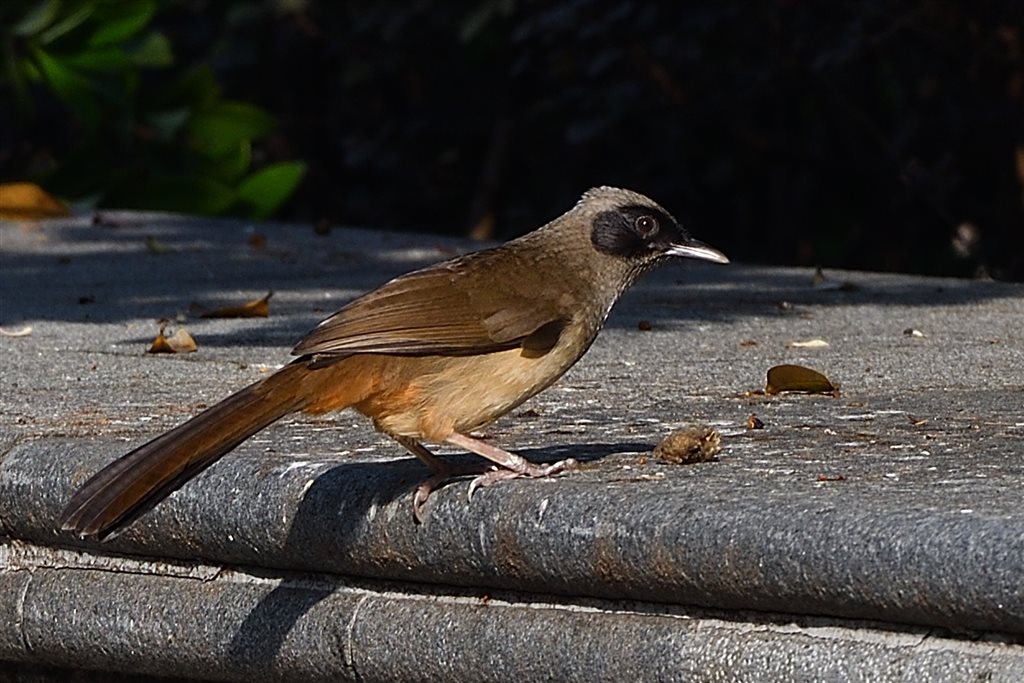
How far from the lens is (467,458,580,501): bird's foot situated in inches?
123

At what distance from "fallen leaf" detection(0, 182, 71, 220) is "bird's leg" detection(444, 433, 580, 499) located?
16.2ft

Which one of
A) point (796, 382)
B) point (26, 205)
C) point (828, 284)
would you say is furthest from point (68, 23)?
point (796, 382)

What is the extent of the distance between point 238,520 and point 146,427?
1.96 ft

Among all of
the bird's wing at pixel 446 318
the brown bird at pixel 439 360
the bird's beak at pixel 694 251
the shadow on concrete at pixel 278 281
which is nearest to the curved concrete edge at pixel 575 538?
the brown bird at pixel 439 360

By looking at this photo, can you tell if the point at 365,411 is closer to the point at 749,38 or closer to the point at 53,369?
the point at 53,369

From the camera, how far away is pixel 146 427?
375 centimetres

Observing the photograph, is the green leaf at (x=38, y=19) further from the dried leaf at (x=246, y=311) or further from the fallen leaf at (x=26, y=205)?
the dried leaf at (x=246, y=311)

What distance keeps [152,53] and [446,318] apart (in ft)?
19.2

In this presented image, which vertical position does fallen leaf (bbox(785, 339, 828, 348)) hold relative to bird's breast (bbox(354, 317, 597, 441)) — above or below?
below

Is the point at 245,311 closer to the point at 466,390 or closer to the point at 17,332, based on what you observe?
the point at 17,332

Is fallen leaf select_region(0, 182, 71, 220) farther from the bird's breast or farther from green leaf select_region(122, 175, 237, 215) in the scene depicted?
the bird's breast

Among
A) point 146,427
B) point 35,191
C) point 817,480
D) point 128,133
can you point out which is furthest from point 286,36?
point 817,480

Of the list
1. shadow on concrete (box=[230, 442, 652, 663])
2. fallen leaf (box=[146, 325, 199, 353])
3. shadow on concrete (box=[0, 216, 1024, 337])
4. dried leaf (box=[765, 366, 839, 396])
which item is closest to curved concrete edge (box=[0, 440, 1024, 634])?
shadow on concrete (box=[230, 442, 652, 663])

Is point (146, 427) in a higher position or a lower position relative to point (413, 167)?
higher
